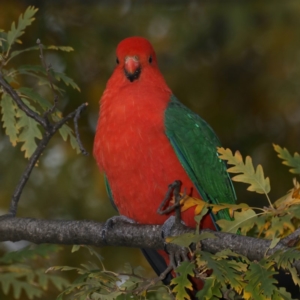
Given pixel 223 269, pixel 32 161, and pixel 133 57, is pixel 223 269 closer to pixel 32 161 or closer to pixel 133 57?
pixel 32 161

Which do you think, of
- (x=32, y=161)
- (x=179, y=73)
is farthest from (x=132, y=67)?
(x=179, y=73)

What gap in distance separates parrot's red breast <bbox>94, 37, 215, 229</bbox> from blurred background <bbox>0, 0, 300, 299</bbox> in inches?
84.0

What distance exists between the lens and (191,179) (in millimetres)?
3887

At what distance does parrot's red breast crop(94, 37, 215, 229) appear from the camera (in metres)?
3.81

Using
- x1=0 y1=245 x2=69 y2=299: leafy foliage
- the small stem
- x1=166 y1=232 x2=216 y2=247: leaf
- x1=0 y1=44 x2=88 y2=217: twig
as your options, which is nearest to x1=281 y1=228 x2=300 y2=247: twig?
x1=166 y1=232 x2=216 y2=247: leaf

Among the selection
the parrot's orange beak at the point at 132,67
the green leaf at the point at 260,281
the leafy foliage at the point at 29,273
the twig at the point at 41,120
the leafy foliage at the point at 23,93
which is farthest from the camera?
the parrot's orange beak at the point at 132,67

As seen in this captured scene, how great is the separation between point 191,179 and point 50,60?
3013 millimetres

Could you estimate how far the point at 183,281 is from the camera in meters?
2.60

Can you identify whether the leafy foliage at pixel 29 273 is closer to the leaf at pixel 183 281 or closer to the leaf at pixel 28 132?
the leaf at pixel 28 132

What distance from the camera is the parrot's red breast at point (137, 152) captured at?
381 cm

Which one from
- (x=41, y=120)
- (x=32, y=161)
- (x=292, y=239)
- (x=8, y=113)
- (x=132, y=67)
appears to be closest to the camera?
(x=292, y=239)

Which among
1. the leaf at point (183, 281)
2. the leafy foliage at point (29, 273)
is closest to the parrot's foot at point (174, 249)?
the leaf at point (183, 281)

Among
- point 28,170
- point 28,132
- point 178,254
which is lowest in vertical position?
point 178,254

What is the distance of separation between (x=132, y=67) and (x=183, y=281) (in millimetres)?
1875
